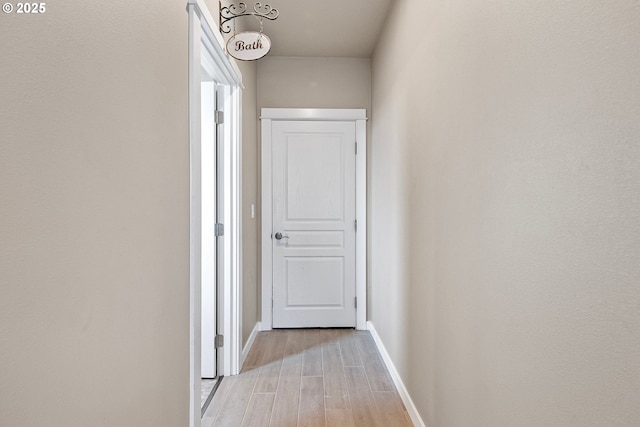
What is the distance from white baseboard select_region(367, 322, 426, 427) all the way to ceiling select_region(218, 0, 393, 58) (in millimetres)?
2616

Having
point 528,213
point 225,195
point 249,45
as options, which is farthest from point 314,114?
point 528,213

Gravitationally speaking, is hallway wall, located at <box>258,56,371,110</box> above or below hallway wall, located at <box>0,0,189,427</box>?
above

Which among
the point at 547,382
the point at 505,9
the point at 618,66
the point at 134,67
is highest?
the point at 505,9

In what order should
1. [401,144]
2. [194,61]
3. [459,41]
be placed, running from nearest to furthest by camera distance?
[459,41] < [194,61] < [401,144]

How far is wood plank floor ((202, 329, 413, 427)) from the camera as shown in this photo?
7.22ft

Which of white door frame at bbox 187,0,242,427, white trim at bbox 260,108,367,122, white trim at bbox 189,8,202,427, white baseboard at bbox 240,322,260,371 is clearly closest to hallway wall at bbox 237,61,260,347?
white baseboard at bbox 240,322,260,371

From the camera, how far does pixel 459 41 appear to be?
4.95ft

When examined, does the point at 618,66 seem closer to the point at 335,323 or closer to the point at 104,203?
the point at 104,203

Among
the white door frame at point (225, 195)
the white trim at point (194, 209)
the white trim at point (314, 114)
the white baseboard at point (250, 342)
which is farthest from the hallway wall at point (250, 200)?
the white trim at point (194, 209)

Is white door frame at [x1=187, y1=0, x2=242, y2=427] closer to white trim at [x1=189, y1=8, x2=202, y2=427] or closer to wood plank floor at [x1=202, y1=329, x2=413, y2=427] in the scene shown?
white trim at [x1=189, y1=8, x2=202, y2=427]

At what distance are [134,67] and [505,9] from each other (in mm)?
1128

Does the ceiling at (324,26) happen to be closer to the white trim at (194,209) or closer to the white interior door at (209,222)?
the white interior door at (209,222)

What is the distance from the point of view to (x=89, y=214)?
0.91m

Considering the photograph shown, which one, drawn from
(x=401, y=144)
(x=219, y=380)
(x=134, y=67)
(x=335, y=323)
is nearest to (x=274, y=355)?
(x=219, y=380)
